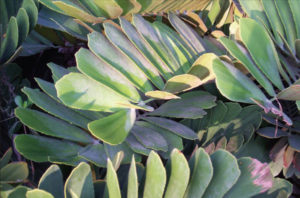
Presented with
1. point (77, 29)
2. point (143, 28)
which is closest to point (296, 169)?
point (143, 28)

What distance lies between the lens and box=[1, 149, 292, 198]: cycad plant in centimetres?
43

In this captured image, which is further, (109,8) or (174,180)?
(109,8)

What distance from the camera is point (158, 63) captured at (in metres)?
0.56

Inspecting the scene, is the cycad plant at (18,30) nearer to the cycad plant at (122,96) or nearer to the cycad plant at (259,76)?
the cycad plant at (122,96)

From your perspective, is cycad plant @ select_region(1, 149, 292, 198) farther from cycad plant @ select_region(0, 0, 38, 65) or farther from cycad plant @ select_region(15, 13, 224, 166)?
cycad plant @ select_region(0, 0, 38, 65)

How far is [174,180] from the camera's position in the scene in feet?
1.45

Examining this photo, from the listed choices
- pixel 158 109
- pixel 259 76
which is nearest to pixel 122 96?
pixel 158 109

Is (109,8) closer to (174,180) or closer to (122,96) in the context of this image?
(122,96)

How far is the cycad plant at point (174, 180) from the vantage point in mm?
426

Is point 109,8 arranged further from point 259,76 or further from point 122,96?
point 259,76

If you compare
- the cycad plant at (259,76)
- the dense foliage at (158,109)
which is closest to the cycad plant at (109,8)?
the dense foliage at (158,109)

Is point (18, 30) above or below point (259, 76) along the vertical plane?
above

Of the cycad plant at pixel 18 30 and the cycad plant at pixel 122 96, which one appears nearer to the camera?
the cycad plant at pixel 122 96

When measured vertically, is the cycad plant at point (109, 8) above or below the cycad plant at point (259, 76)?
above
